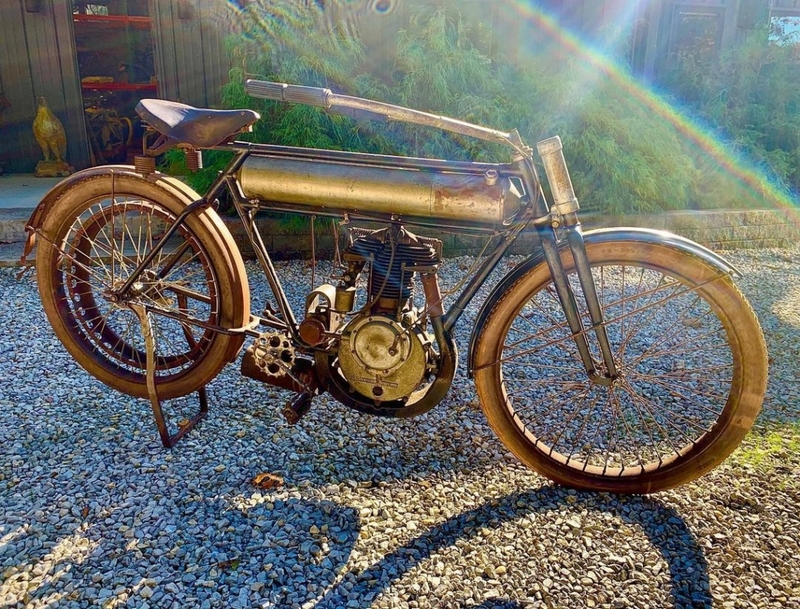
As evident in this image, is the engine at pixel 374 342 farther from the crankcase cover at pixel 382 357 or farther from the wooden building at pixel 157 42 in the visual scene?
the wooden building at pixel 157 42

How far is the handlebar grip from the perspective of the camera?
6.54 ft

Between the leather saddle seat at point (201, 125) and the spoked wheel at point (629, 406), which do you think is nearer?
the spoked wheel at point (629, 406)

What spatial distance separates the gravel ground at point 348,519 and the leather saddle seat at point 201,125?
1.16 meters

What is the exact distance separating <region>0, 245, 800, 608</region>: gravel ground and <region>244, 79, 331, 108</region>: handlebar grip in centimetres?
129

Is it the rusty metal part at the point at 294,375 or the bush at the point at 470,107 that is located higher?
the bush at the point at 470,107

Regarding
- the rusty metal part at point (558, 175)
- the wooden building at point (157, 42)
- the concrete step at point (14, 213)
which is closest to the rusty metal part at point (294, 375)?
the rusty metal part at point (558, 175)

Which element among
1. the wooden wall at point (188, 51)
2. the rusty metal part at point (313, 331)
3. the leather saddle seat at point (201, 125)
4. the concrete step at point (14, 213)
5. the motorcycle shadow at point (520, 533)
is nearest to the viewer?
the motorcycle shadow at point (520, 533)

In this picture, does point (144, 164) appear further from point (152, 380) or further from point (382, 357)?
point (382, 357)

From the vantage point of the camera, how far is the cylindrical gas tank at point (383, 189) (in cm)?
203

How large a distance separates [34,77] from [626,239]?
686cm

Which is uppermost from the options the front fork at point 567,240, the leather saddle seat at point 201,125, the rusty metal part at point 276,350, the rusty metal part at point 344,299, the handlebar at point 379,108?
the handlebar at point 379,108

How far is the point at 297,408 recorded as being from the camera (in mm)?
2361

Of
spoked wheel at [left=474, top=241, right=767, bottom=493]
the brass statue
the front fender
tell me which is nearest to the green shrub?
spoked wheel at [left=474, top=241, right=767, bottom=493]

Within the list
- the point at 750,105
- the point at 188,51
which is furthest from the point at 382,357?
the point at 750,105
